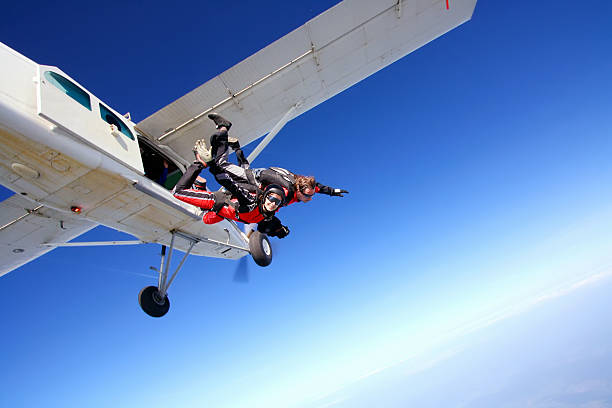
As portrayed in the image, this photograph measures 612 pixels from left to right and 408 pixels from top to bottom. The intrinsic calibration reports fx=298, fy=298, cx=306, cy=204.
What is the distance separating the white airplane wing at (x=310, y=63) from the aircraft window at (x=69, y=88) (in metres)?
1.40

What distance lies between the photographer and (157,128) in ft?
20.1

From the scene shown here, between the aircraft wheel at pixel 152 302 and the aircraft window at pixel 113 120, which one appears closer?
the aircraft window at pixel 113 120

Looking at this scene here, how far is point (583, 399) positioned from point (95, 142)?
25899 cm

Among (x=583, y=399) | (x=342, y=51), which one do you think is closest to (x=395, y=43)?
(x=342, y=51)

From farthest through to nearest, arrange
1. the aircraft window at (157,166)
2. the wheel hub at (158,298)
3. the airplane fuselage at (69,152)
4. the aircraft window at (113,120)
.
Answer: the wheel hub at (158,298), the aircraft window at (157,166), the aircraft window at (113,120), the airplane fuselage at (69,152)

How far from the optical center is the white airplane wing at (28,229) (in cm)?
639

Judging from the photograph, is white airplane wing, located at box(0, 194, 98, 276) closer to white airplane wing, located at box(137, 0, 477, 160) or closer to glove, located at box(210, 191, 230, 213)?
white airplane wing, located at box(137, 0, 477, 160)

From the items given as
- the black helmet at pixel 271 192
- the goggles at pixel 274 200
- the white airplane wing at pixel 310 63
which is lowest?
the goggles at pixel 274 200

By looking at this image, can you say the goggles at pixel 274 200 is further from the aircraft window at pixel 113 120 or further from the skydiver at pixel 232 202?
the aircraft window at pixel 113 120

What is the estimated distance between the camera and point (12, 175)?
4.02 metres

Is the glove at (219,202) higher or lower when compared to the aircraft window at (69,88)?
lower

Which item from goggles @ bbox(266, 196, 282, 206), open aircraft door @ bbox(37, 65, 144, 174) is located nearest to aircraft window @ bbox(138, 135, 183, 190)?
open aircraft door @ bbox(37, 65, 144, 174)

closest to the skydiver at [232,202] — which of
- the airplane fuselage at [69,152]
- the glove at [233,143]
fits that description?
the glove at [233,143]

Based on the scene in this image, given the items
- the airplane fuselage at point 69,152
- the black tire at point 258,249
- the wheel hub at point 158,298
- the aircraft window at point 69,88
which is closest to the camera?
the airplane fuselage at point 69,152
